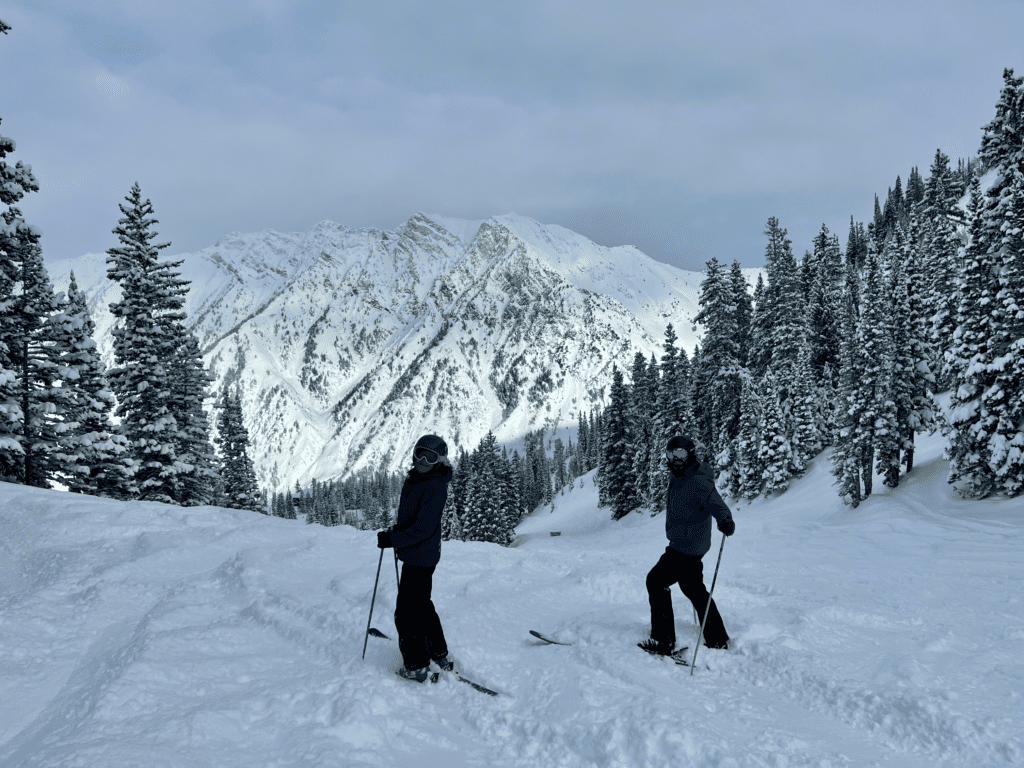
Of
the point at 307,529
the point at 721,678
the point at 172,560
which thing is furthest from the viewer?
the point at 307,529

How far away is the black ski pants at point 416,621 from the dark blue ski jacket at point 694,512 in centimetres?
260

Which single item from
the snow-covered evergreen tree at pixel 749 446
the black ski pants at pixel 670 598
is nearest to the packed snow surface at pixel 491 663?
the black ski pants at pixel 670 598

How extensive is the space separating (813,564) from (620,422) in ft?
128

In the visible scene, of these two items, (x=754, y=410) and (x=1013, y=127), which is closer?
(x=1013, y=127)

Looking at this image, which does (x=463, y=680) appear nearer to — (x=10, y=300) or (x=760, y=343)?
(x=10, y=300)

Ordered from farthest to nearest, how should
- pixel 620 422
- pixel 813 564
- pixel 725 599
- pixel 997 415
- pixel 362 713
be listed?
pixel 620 422 → pixel 997 415 → pixel 813 564 → pixel 725 599 → pixel 362 713

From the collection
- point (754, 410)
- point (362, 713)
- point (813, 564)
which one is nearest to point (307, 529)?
point (362, 713)

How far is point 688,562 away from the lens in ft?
19.7

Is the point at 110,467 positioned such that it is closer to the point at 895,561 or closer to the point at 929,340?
the point at 895,561

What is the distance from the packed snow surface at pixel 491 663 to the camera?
411cm

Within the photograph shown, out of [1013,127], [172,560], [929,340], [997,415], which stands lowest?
[172,560]

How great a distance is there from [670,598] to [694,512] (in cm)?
95

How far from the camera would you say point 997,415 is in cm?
1944

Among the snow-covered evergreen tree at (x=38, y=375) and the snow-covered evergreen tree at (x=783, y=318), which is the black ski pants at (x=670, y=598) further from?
the snow-covered evergreen tree at (x=783, y=318)
